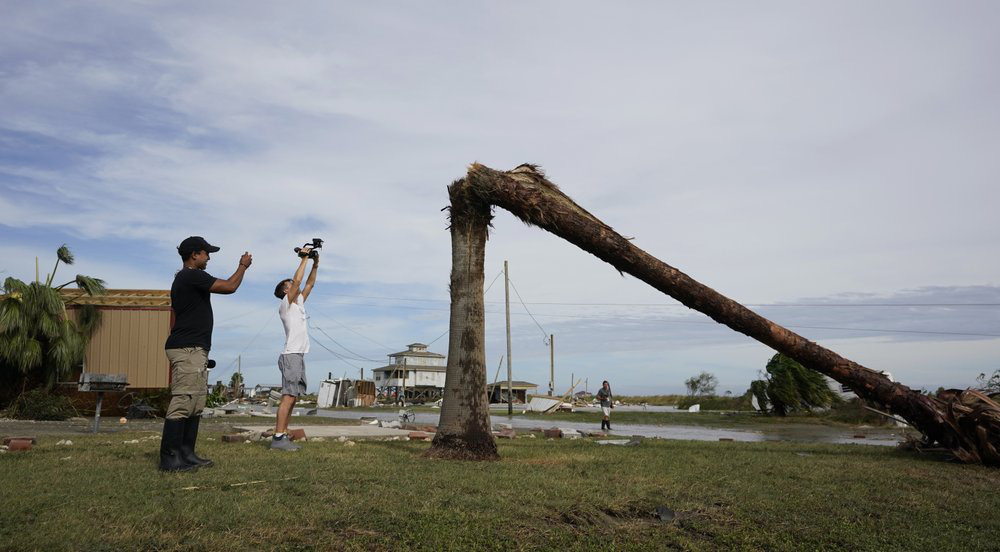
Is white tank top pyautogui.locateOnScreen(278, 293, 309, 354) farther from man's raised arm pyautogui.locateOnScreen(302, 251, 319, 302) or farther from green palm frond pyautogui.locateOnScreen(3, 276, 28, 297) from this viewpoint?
green palm frond pyautogui.locateOnScreen(3, 276, 28, 297)

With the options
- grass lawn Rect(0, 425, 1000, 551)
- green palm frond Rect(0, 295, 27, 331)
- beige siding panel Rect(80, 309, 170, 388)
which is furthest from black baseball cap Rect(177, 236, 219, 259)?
beige siding panel Rect(80, 309, 170, 388)

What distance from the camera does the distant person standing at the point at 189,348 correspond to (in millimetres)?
6395

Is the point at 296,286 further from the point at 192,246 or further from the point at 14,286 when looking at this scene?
the point at 14,286

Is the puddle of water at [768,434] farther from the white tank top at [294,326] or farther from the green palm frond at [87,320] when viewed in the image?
the white tank top at [294,326]

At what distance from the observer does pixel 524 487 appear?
6035 mm

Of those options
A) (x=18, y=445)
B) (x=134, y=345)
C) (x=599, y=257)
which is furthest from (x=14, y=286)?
(x=599, y=257)

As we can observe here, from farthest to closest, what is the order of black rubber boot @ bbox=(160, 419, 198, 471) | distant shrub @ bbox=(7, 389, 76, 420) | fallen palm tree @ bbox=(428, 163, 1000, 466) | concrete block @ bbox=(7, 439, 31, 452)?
1. distant shrub @ bbox=(7, 389, 76, 420)
2. fallen palm tree @ bbox=(428, 163, 1000, 466)
3. concrete block @ bbox=(7, 439, 31, 452)
4. black rubber boot @ bbox=(160, 419, 198, 471)

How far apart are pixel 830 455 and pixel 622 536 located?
6655mm

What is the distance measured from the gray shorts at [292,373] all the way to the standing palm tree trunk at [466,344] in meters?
1.79

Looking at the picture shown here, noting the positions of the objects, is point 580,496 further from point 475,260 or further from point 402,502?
point 475,260

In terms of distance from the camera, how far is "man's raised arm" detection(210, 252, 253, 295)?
22.1ft

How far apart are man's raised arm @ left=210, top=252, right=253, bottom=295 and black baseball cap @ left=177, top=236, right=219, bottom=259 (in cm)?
41

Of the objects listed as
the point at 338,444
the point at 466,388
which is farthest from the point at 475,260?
the point at 338,444

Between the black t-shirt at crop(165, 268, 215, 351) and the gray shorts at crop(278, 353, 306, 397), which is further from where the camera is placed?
the gray shorts at crop(278, 353, 306, 397)
